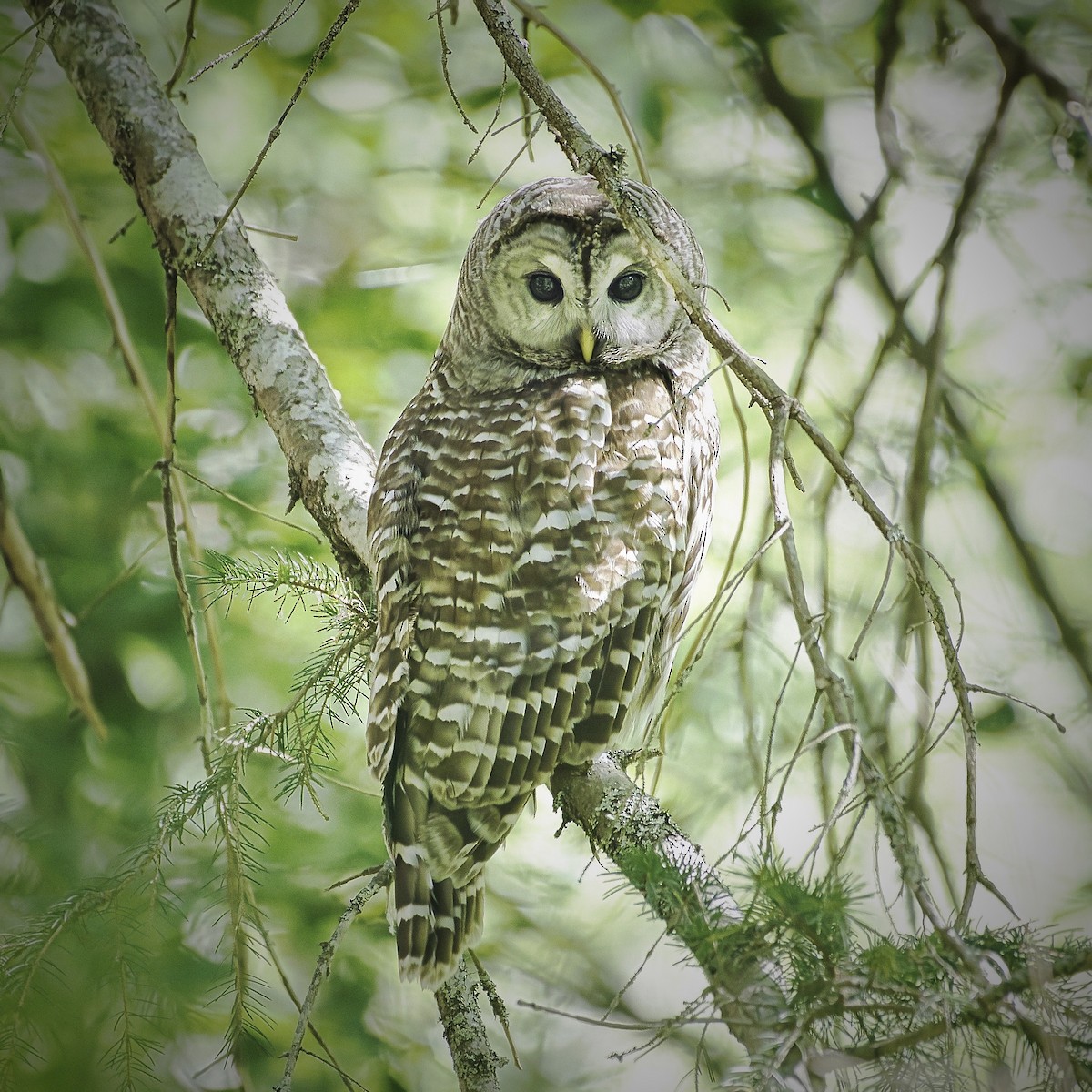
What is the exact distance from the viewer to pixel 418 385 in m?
1.76

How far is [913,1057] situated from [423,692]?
61 cm

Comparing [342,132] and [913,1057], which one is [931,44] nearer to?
[342,132]

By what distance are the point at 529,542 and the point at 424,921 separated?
1.33ft

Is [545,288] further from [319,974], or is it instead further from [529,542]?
[319,974]

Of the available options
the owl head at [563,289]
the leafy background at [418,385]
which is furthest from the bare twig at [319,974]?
the owl head at [563,289]

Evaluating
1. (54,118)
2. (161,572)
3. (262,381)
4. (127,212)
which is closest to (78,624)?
(161,572)

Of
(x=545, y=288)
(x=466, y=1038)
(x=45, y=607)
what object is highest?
(x=545, y=288)

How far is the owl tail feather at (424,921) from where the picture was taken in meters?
1.01

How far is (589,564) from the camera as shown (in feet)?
3.51

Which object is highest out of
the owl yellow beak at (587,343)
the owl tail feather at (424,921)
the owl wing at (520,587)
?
the owl yellow beak at (587,343)

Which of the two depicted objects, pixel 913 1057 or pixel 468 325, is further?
pixel 468 325

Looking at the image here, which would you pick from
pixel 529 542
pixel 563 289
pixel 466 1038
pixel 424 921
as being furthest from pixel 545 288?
pixel 466 1038

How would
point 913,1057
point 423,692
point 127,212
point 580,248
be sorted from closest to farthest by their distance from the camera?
1. point 913,1057
2. point 423,692
3. point 580,248
4. point 127,212

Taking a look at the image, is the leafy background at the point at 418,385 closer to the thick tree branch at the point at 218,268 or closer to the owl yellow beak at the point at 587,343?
the thick tree branch at the point at 218,268
